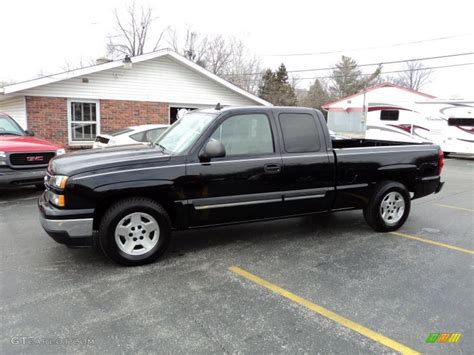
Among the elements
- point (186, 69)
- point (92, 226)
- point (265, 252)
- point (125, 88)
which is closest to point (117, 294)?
point (92, 226)

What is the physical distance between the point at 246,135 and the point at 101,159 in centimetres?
172

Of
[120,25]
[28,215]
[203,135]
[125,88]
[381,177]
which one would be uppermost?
[120,25]

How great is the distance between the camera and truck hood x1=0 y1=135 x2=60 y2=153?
7.77m

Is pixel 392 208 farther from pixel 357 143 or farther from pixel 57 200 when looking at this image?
pixel 57 200

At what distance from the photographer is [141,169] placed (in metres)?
4.31

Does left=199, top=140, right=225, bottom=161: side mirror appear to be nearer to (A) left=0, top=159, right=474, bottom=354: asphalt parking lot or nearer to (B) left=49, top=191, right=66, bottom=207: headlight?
(A) left=0, top=159, right=474, bottom=354: asphalt parking lot

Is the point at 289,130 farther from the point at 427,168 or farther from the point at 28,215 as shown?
the point at 28,215

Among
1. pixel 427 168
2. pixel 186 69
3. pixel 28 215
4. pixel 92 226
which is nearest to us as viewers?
pixel 92 226

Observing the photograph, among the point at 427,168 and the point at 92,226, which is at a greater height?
the point at 427,168

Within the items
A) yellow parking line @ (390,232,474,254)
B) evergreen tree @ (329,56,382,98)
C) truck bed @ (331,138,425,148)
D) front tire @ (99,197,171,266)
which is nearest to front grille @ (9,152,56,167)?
front tire @ (99,197,171,266)

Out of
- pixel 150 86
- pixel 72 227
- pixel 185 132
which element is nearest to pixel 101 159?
pixel 72 227

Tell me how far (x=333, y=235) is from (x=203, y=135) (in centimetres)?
247

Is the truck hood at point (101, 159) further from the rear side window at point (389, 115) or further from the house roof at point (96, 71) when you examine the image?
the rear side window at point (389, 115)

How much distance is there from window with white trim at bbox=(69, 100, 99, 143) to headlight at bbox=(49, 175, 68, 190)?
10441 mm
